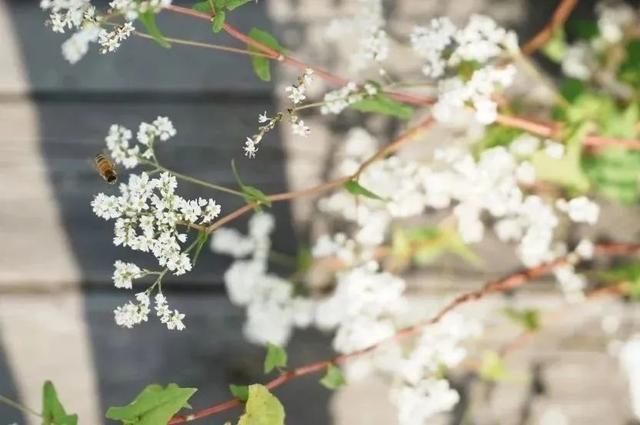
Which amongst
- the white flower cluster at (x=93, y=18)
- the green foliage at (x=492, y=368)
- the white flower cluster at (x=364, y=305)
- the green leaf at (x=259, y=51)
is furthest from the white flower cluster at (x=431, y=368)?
the white flower cluster at (x=93, y=18)

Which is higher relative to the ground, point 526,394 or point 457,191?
point 457,191

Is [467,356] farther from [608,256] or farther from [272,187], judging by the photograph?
[272,187]

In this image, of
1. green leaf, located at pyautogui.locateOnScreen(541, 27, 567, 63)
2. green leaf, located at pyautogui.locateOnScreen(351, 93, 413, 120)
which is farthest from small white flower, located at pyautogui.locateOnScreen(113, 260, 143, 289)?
green leaf, located at pyautogui.locateOnScreen(541, 27, 567, 63)

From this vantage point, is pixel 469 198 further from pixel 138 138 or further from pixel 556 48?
pixel 138 138

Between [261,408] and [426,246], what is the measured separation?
48 cm

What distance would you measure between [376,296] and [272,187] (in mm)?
256

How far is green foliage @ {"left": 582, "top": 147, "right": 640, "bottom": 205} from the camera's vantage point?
1038 mm

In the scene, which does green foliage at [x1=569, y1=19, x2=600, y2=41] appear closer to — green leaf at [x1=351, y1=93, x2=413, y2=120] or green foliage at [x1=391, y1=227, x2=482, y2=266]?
green foliage at [x1=391, y1=227, x2=482, y2=266]

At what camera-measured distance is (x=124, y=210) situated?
2.16ft

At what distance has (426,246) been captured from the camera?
114cm

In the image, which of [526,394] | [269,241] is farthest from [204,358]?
[526,394]

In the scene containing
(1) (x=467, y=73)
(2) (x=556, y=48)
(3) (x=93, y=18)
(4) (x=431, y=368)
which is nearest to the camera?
(3) (x=93, y=18)

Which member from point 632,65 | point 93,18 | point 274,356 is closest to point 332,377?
point 274,356

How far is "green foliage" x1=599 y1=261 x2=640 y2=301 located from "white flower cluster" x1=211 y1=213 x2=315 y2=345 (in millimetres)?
383
